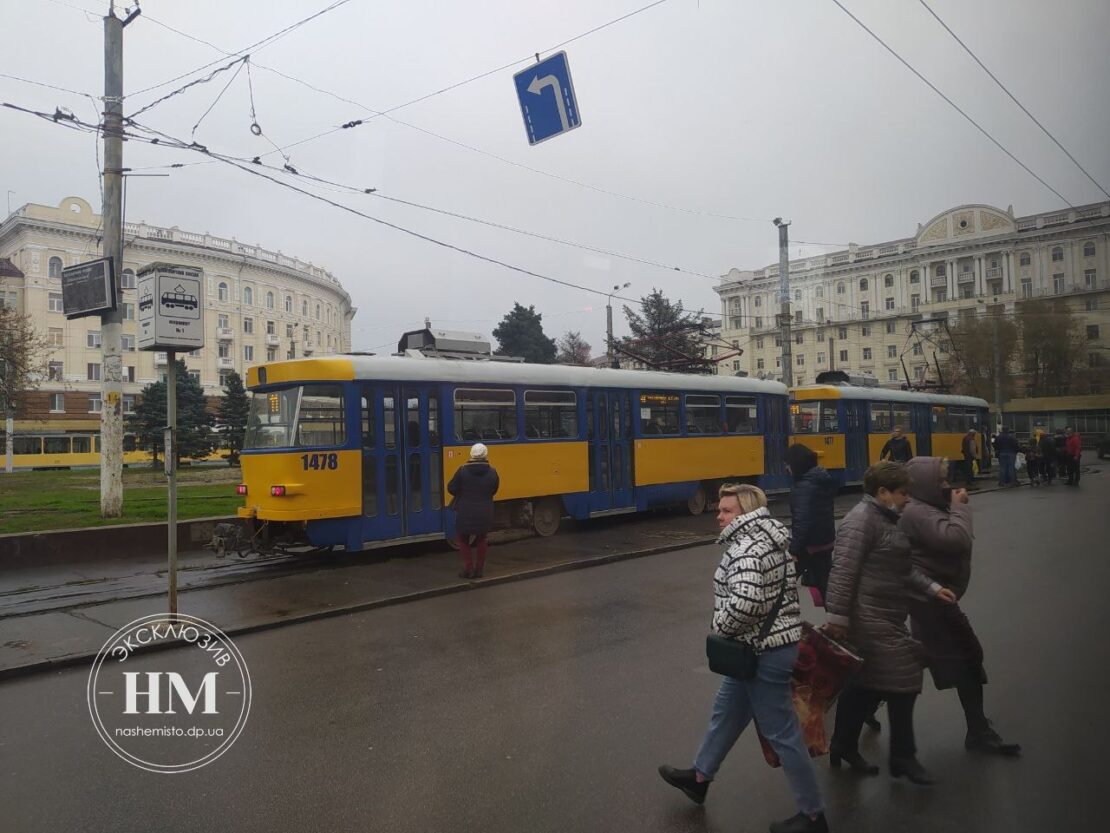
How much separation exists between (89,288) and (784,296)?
19113 millimetres

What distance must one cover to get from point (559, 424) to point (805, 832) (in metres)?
11.4

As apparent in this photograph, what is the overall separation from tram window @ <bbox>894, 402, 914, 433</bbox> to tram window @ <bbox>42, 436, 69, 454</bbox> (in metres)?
50.3

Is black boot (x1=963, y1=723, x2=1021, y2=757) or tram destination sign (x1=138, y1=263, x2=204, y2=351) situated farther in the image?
tram destination sign (x1=138, y1=263, x2=204, y2=351)

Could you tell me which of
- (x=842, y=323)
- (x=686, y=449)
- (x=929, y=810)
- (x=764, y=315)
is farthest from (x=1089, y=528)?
(x=764, y=315)

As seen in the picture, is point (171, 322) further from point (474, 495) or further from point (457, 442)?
point (457, 442)

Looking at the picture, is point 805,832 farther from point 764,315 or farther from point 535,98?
point 764,315

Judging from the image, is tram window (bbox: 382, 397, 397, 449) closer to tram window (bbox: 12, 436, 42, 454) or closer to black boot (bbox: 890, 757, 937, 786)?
black boot (bbox: 890, 757, 937, 786)

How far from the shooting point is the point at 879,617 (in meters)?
4.27

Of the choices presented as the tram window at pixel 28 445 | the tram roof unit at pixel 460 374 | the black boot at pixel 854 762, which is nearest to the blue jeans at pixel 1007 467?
the tram roof unit at pixel 460 374

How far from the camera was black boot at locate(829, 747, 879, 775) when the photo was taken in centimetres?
448

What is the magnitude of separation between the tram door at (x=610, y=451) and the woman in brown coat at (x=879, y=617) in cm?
1124

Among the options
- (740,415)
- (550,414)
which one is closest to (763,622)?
Answer: (550,414)

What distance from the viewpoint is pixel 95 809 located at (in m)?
4.20

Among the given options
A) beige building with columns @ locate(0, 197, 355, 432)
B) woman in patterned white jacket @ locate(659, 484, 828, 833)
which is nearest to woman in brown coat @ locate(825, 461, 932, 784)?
woman in patterned white jacket @ locate(659, 484, 828, 833)
